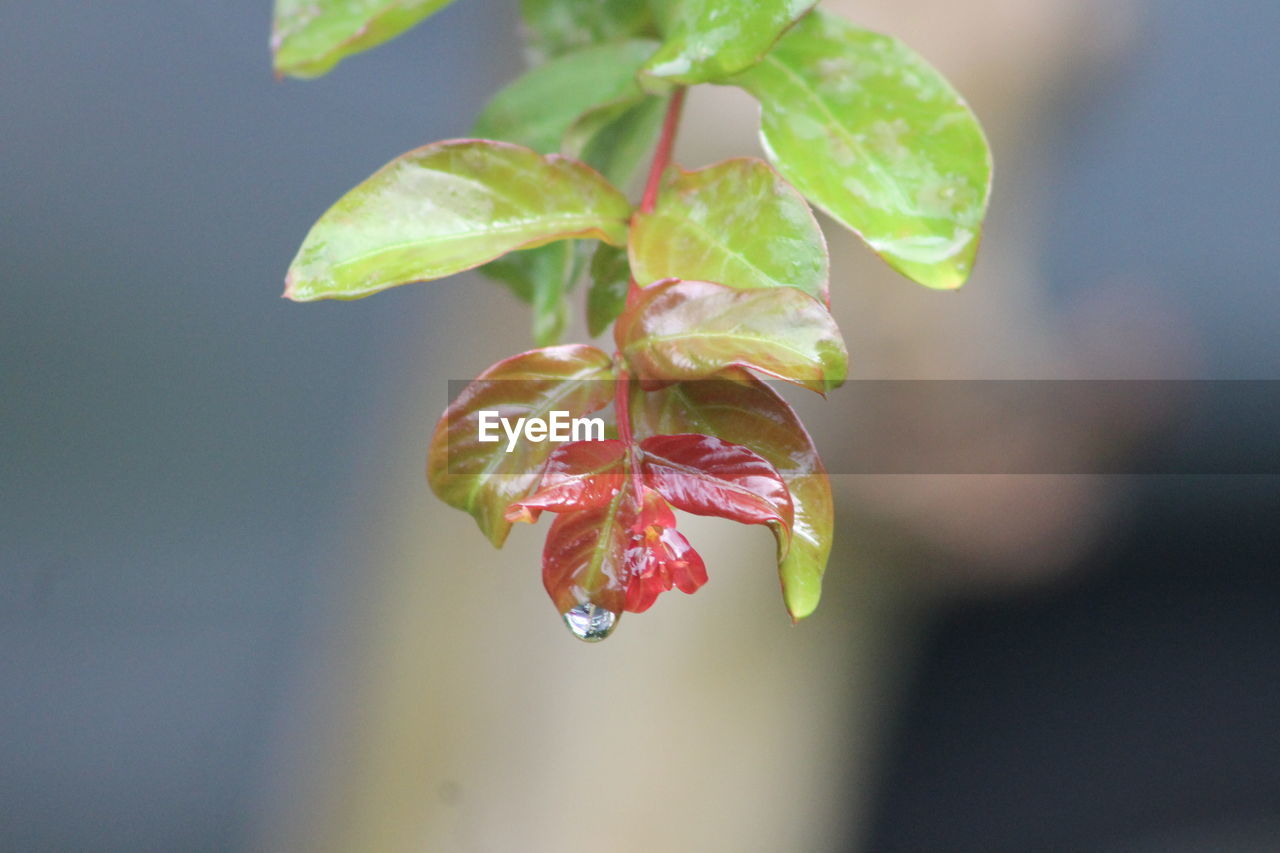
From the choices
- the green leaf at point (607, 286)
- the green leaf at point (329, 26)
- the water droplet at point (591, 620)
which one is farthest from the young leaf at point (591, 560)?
the green leaf at point (329, 26)

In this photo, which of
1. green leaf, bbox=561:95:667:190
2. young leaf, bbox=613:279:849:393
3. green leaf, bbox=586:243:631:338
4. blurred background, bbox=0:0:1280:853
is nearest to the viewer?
young leaf, bbox=613:279:849:393

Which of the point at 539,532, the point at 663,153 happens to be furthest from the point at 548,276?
the point at 539,532

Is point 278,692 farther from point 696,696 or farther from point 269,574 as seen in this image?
point 696,696

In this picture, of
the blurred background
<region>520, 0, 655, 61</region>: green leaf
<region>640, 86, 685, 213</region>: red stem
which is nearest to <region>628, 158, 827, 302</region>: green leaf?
<region>640, 86, 685, 213</region>: red stem

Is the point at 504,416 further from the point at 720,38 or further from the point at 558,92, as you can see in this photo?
the point at 558,92

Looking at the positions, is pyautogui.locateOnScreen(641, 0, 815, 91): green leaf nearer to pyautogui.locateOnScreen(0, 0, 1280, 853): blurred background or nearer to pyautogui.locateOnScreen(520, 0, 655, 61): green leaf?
pyautogui.locateOnScreen(520, 0, 655, 61): green leaf

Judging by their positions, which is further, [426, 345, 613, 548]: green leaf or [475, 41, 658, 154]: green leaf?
[475, 41, 658, 154]: green leaf
